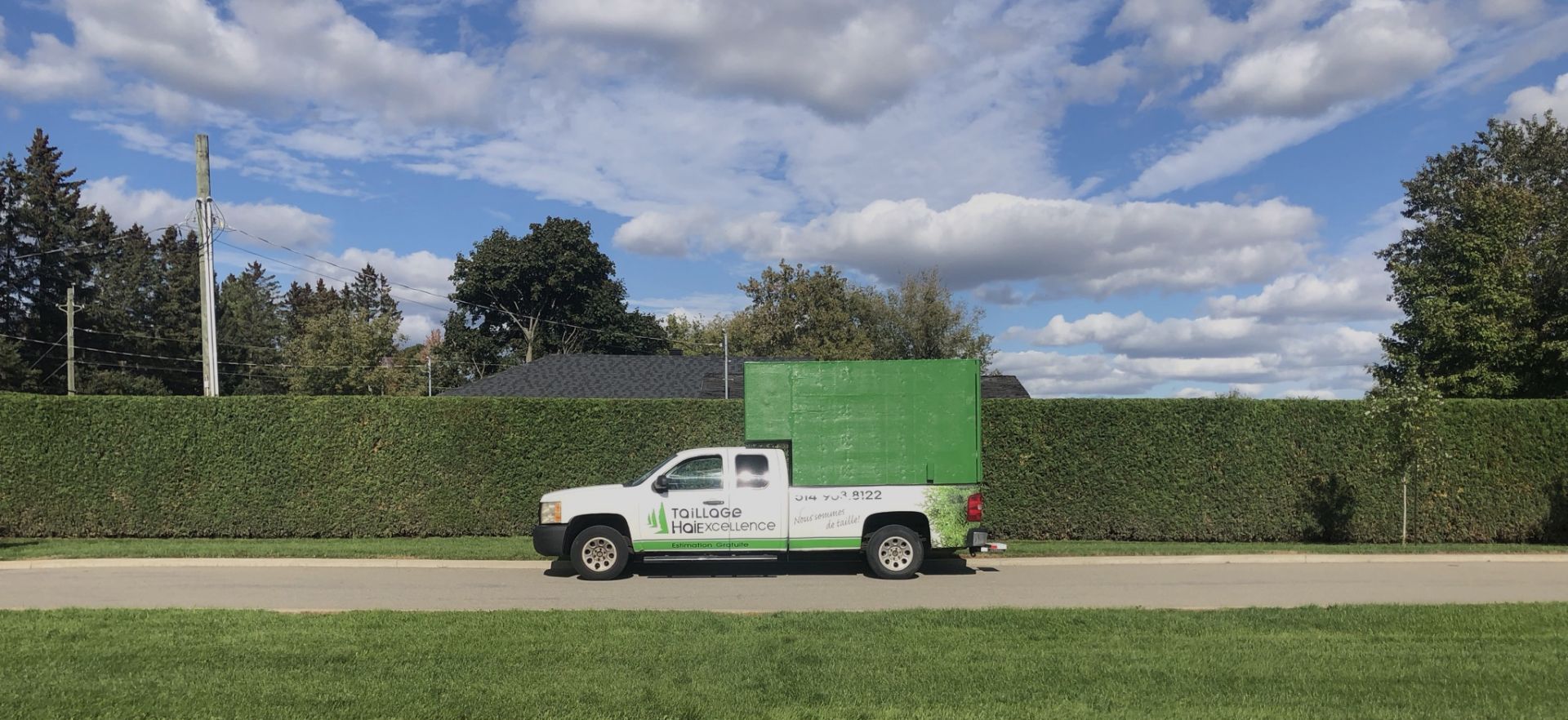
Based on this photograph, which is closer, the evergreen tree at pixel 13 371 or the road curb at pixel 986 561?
the road curb at pixel 986 561

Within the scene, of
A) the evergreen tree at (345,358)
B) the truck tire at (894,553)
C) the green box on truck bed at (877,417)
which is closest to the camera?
the truck tire at (894,553)

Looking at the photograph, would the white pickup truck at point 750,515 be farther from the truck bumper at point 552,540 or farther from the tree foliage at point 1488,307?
the tree foliage at point 1488,307

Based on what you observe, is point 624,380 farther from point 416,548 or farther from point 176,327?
point 176,327

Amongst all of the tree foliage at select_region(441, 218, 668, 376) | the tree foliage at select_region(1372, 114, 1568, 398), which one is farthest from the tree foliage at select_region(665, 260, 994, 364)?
the tree foliage at select_region(1372, 114, 1568, 398)

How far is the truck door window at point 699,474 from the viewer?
12.9m

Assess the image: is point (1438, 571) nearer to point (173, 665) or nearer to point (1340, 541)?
point (1340, 541)

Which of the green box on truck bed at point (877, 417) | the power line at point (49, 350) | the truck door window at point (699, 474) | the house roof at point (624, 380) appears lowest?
the truck door window at point (699, 474)

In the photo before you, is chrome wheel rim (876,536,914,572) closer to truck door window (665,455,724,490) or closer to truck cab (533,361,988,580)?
truck cab (533,361,988,580)

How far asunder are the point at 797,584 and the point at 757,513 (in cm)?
109

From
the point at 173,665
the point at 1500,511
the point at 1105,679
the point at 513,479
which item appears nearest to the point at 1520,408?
the point at 1500,511

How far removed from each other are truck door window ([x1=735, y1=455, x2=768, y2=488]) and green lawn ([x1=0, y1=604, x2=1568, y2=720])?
3.56 m

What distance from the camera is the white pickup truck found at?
1271 cm

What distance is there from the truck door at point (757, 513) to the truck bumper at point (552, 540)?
7.12 ft

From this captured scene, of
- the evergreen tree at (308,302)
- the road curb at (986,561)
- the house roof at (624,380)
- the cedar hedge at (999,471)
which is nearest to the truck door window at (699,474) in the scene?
the road curb at (986,561)
